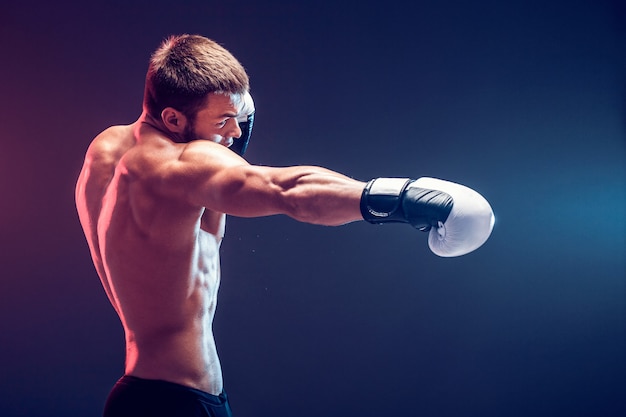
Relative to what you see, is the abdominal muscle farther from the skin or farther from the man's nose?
the man's nose

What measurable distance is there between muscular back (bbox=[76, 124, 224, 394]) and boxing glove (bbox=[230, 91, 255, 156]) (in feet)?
0.74

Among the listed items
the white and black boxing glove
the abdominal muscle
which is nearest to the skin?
the abdominal muscle

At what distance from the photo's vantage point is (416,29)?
2719 millimetres

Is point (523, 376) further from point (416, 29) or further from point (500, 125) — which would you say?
A: point (416, 29)

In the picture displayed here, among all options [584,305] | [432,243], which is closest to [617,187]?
[584,305]

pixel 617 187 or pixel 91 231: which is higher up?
pixel 617 187

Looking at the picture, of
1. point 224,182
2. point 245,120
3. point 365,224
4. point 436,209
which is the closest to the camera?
point 436,209

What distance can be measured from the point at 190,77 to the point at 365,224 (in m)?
1.55

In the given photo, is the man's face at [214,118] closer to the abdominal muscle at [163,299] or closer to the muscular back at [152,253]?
the muscular back at [152,253]

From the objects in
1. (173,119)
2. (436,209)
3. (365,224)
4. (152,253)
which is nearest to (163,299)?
(152,253)

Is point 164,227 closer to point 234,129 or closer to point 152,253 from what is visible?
point 152,253

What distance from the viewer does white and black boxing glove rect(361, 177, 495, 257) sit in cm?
89

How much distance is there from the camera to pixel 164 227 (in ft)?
3.93

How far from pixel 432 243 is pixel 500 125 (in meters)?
1.93
